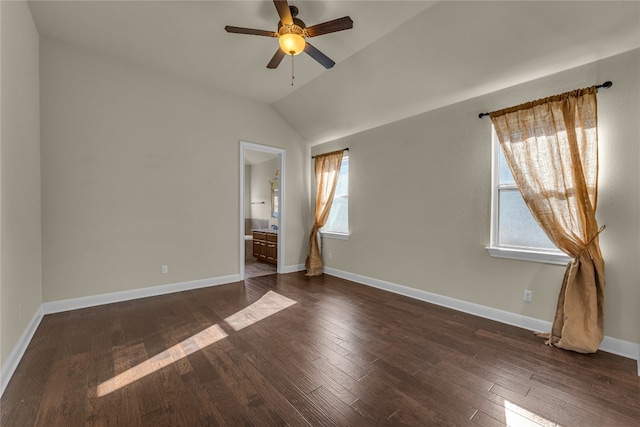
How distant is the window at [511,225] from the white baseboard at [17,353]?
4343mm

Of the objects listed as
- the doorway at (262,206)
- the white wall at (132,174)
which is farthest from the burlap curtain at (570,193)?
the white wall at (132,174)

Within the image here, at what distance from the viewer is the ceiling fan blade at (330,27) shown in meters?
2.26

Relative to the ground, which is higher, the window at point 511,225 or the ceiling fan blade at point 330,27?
the ceiling fan blade at point 330,27

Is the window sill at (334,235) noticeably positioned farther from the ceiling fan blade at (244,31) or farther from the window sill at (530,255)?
the ceiling fan blade at (244,31)

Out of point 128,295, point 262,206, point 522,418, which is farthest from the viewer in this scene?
point 262,206

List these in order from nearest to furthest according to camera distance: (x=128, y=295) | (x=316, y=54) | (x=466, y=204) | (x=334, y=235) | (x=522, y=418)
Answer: (x=522, y=418) < (x=316, y=54) < (x=466, y=204) < (x=128, y=295) < (x=334, y=235)

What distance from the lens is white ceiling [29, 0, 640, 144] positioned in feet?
7.67

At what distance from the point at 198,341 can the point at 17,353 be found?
1.34 metres

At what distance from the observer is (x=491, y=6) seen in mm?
2379

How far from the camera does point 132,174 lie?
370 cm

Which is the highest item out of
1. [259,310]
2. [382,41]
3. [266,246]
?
A: [382,41]

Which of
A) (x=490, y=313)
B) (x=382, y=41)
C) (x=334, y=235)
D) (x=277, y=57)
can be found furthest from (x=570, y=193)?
(x=334, y=235)

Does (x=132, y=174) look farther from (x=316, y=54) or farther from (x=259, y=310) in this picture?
(x=316, y=54)

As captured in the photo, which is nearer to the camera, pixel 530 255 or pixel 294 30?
pixel 294 30
